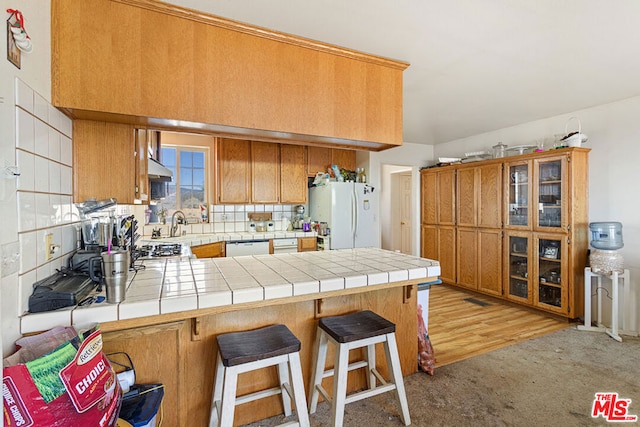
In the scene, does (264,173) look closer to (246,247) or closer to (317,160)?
(317,160)

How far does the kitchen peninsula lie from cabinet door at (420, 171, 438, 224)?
2.98m

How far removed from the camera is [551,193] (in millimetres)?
3328

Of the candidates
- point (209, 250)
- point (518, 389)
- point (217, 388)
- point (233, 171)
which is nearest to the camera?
point (217, 388)

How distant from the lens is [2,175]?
0.90 m

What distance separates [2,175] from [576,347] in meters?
3.91

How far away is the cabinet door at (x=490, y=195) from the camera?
12.4 ft

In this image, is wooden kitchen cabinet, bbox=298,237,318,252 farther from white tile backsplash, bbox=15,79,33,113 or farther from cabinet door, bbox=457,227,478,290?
white tile backsplash, bbox=15,79,33,113

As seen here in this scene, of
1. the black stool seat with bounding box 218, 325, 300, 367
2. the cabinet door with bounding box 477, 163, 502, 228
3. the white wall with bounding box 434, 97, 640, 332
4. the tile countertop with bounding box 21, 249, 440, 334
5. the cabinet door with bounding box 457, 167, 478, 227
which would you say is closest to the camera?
the tile countertop with bounding box 21, 249, 440, 334

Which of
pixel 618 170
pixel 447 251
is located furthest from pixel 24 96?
pixel 447 251

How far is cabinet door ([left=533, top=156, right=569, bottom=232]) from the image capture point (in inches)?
124

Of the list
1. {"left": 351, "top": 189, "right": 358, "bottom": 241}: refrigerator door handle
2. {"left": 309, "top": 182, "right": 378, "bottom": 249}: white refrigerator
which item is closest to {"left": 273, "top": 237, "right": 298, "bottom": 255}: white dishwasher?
{"left": 309, "top": 182, "right": 378, "bottom": 249}: white refrigerator

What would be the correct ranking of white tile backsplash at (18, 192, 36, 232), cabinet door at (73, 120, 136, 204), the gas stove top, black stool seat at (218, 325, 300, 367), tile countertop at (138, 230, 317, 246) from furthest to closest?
1. tile countertop at (138, 230, 317, 246)
2. the gas stove top
3. cabinet door at (73, 120, 136, 204)
4. black stool seat at (218, 325, 300, 367)
5. white tile backsplash at (18, 192, 36, 232)

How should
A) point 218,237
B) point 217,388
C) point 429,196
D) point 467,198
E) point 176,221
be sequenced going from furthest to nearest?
1. point 429,196
2. point 467,198
3. point 176,221
4. point 218,237
5. point 217,388

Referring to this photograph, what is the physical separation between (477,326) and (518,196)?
171cm
